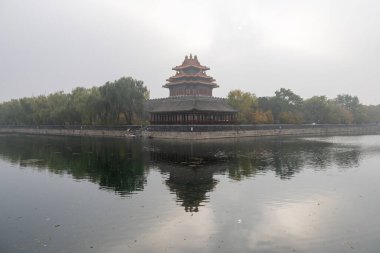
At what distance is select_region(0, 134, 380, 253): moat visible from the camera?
38.2 ft

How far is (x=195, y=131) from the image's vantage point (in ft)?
182

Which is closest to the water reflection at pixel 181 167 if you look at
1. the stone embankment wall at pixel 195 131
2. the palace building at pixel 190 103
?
the stone embankment wall at pixel 195 131

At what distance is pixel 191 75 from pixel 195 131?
23.9 meters

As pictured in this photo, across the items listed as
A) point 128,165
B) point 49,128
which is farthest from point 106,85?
point 128,165

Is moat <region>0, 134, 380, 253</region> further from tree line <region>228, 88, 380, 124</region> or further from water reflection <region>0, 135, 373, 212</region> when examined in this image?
tree line <region>228, 88, 380, 124</region>

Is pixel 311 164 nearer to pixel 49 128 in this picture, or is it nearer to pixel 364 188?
pixel 364 188

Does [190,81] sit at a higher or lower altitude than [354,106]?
higher

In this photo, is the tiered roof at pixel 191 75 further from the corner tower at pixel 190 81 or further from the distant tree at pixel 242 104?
the distant tree at pixel 242 104

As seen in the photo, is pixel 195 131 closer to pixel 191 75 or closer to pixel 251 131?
pixel 251 131

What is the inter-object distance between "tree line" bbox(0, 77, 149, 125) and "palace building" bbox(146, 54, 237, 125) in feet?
14.7

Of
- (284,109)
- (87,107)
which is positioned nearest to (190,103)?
(87,107)

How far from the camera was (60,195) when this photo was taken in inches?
727

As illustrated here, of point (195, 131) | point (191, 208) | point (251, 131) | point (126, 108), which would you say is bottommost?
point (191, 208)

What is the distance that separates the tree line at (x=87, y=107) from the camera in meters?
66.3
